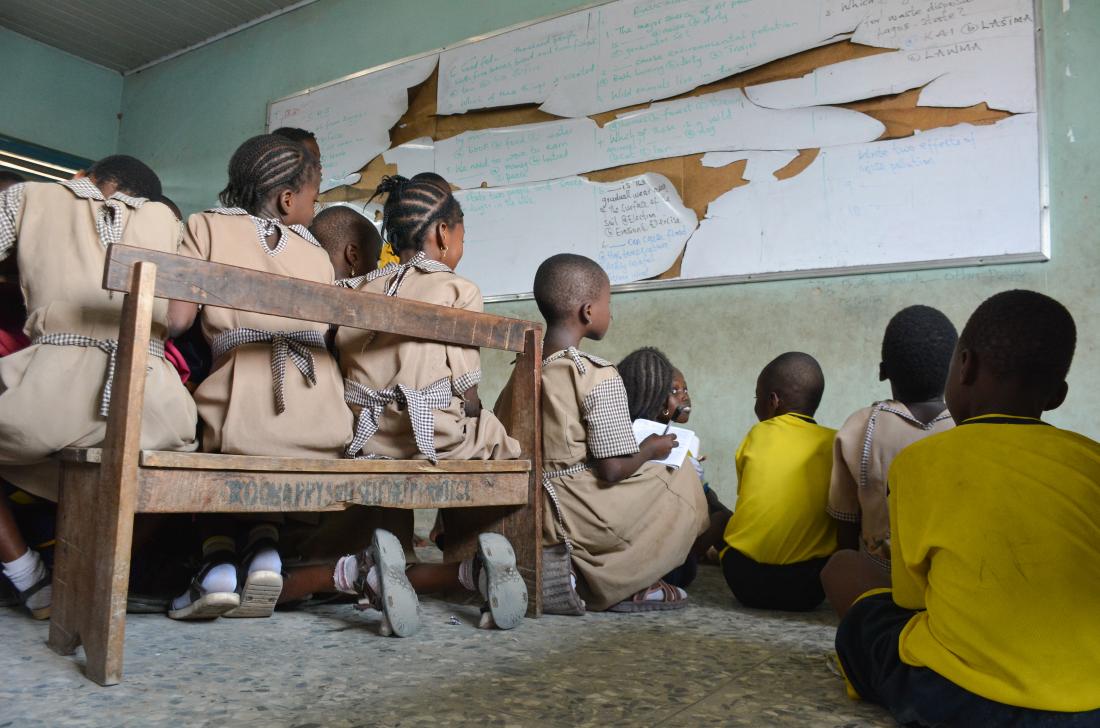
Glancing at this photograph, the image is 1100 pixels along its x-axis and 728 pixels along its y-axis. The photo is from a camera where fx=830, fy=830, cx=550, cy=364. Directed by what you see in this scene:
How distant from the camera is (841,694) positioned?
1.40 meters

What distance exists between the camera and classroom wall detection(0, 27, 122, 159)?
598cm

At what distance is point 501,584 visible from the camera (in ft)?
5.93

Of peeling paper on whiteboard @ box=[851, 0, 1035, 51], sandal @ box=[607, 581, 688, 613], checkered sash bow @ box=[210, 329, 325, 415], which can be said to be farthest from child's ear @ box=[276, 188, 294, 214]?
peeling paper on whiteboard @ box=[851, 0, 1035, 51]

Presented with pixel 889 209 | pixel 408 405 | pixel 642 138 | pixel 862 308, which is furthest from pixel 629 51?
pixel 408 405

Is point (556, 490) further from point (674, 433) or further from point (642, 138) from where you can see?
point (642, 138)

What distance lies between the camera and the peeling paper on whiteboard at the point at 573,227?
373cm

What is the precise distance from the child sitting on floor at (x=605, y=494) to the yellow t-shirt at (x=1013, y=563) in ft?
3.20

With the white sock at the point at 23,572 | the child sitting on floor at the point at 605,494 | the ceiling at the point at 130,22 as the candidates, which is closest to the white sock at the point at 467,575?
the child sitting on floor at the point at 605,494

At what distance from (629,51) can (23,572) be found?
3244mm

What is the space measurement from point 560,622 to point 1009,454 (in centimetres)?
114

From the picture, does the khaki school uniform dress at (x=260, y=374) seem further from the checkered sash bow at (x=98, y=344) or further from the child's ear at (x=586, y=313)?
the child's ear at (x=586, y=313)

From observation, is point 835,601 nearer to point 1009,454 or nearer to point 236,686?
point 1009,454

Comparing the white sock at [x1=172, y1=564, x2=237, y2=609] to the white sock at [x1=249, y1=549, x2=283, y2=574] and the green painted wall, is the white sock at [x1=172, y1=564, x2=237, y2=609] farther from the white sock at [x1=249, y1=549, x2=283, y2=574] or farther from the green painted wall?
the green painted wall

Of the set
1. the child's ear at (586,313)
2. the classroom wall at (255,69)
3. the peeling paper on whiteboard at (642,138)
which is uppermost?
the classroom wall at (255,69)
